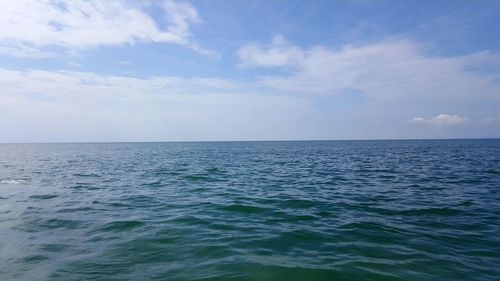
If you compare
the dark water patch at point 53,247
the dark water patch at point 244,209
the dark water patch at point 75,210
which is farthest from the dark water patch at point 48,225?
the dark water patch at point 244,209

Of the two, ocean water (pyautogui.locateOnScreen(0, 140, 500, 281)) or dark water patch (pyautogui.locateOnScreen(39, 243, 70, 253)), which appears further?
dark water patch (pyautogui.locateOnScreen(39, 243, 70, 253))

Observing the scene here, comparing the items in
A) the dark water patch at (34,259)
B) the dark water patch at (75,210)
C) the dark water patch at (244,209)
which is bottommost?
the dark water patch at (75,210)

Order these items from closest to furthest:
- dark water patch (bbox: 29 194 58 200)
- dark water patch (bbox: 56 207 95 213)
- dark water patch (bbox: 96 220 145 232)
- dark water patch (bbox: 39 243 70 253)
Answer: dark water patch (bbox: 39 243 70 253), dark water patch (bbox: 96 220 145 232), dark water patch (bbox: 56 207 95 213), dark water patch (bbox: 29 194 58 200)

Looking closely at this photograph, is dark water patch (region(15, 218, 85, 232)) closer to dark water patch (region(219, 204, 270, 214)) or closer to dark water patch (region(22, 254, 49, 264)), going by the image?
dark water patch (region(22, 254, 49, 264))

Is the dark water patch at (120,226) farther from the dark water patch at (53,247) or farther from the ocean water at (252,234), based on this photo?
the dark water patch at (53,247)

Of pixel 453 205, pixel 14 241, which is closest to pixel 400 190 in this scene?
pixel 453 205

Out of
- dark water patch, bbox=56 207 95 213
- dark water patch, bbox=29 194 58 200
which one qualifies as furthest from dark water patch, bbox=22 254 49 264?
dark water patch, bbox=29 194 58 200

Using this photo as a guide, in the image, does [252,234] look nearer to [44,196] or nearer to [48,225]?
[48,225]

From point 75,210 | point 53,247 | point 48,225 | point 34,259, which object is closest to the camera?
point 34,259

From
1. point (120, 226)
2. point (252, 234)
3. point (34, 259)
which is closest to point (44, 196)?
point (120, 226)

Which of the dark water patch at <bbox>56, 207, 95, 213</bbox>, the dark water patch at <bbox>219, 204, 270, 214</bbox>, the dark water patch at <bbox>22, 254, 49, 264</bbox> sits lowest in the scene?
the dark water patch at <bbox>56, 207, 95, 213</bbox>

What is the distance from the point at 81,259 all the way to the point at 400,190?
1771cm

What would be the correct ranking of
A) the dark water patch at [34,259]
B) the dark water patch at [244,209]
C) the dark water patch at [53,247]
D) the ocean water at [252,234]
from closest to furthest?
the ocean water at [252,234] → the dark water patch at [34,259] → the dark water patch at [53,247] → the dark water patch at [244,209]

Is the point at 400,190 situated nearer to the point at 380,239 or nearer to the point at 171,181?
the point at 380,239
